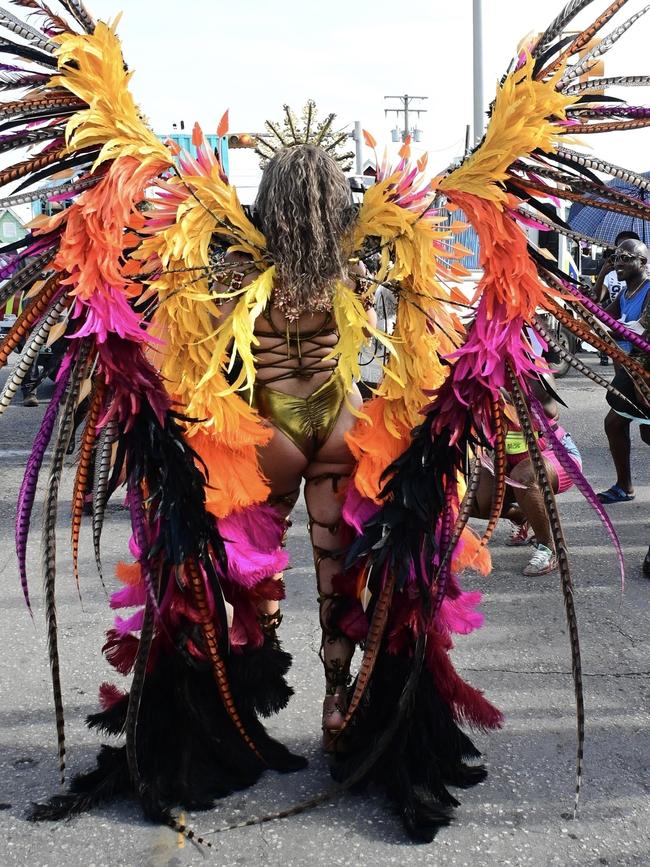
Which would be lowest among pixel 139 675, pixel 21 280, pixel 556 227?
pixel 139 675

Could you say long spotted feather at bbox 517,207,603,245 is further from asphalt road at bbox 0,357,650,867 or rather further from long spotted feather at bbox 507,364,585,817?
asphalt road at bbox 0,357,650,867

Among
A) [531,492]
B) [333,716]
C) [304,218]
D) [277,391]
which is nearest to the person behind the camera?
[304,218]

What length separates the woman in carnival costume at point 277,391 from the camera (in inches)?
83.4

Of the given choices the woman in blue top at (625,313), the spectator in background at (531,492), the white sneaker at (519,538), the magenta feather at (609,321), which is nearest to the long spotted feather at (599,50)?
the magenta feather at (609,321)

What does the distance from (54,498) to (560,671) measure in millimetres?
2074

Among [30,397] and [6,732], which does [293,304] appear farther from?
[30,397]

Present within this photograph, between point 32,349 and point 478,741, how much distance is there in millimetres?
1747

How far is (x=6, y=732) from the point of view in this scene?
286 centimetres

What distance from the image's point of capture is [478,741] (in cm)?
277

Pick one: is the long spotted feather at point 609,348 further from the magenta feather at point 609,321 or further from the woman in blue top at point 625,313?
the woman in blue top at point 625,313

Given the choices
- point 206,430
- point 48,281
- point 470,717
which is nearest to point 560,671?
point 470,717

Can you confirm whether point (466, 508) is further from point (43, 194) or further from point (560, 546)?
point (43, 194)

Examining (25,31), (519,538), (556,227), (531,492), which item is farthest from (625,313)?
(25,31)

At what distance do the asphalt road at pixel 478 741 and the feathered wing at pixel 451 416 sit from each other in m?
0.15
